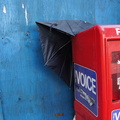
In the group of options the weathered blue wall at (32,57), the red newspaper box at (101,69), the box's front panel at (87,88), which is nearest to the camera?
the red newspaper box at (101,69)

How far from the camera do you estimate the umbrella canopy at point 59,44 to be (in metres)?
1.49

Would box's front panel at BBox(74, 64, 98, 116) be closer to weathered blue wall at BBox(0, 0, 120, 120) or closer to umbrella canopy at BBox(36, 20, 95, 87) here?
umbrella canopy at BBox(36, 20, 95, 87)

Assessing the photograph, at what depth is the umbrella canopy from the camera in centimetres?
149

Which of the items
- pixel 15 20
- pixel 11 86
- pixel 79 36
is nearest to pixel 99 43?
pixel 79 36

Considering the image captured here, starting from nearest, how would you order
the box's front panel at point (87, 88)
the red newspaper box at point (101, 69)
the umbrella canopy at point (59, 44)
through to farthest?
the red newspaper box at point (101, 69) < the box's front panel at point (87, 88) < the umbrella canopy at point (59, 44)

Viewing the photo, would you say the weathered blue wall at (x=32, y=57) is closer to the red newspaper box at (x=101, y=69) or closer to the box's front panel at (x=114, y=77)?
the red newspaper box at (x=101, y=69)

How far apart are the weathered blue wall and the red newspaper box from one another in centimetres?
67

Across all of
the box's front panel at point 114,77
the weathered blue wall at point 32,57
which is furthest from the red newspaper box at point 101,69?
the weathered blue wall at point 32,57

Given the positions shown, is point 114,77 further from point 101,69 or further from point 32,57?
point 32,57

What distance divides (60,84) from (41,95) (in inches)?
12.4

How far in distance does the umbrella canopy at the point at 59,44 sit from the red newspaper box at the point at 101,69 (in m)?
0.23

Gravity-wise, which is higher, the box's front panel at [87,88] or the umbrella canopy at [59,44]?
the umbrella canopy at [59,44]

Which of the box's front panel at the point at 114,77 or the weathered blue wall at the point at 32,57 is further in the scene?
the weathered blue wall at the point at 32,57

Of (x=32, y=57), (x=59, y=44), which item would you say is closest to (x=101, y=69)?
(x=59, y=44)
